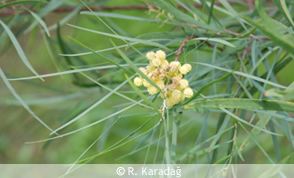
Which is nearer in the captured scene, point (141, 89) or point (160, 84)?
point (160, 84)

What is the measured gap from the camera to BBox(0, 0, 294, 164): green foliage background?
38 centimetres

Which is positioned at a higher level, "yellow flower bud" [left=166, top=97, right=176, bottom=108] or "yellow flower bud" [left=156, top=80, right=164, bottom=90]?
"yellow flower bud" [left=156, top=80, right=164, bottom=90]

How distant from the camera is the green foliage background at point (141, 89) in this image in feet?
1.24

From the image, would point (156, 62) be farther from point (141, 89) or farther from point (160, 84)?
point (141, 89)

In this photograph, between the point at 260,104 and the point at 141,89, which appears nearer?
the point at 260,104

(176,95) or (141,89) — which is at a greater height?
(141,89)

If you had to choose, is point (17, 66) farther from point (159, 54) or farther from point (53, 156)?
point (159, 54)

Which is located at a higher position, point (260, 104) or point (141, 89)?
point (141, 89)

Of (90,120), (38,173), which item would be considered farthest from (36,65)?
(90,120)

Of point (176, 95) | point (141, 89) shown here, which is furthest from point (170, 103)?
point (141, 89)

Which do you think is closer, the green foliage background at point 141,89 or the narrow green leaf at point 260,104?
the narrow green leaf at point 260,104

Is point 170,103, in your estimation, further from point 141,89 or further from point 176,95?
point 141,89

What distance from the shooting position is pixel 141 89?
78cm

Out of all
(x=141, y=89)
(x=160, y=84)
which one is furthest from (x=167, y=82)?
(x=141, y=89)
